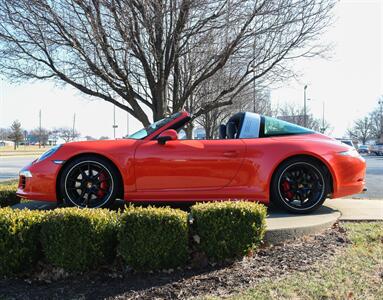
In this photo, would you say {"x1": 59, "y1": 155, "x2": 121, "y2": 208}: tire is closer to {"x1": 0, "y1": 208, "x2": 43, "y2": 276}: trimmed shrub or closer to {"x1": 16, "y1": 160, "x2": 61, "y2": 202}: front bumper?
{"x1": 16, "y1": 160, "x2": 61, "y2": 202}: front bumper

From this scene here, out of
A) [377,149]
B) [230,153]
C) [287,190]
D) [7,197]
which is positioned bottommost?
[7,197]

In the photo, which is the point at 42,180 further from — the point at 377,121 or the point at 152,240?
the point at 377,121

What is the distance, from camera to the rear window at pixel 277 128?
484 centimetres

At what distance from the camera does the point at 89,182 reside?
451cm

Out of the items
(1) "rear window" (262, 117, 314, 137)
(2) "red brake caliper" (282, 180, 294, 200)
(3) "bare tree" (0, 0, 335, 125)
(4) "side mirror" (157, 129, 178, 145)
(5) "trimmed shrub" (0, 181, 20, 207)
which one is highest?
(3) "bare tree" (0, 0, 335, 125)

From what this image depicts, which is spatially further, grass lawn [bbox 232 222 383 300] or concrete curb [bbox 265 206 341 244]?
concrete curb [bbox 265 206 341 244]

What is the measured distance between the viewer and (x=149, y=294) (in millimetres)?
2932

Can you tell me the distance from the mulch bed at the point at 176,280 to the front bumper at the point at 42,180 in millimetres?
1222

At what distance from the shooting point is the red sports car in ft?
14.3

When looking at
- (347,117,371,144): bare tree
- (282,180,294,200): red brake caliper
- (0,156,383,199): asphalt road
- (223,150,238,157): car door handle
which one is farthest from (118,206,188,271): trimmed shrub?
(347,117,371,144): bare tree

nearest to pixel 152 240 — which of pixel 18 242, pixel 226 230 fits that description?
pixel 226 230

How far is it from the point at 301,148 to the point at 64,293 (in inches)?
118

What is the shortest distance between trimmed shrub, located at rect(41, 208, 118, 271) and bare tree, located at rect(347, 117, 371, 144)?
89737mm

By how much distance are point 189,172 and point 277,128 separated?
4.45 ft
